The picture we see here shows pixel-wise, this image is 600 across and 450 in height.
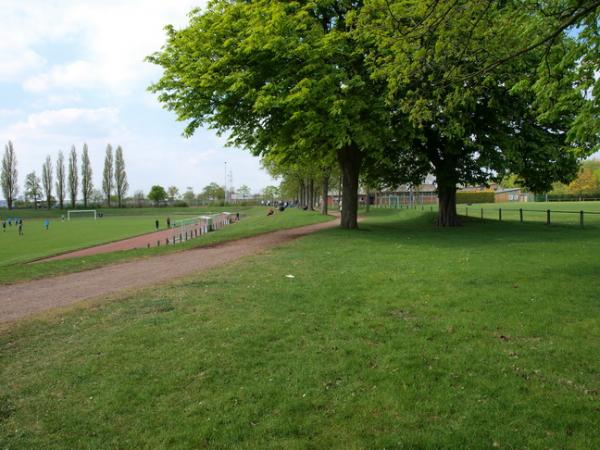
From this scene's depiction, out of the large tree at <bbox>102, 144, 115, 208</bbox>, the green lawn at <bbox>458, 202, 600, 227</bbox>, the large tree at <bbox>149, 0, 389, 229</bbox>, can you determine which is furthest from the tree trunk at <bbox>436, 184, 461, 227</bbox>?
the large tree at <bbox>102, 144, 115, 208</bbox>

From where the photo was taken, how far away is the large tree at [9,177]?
107 meters

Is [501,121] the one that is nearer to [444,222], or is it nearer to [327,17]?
[444,222]

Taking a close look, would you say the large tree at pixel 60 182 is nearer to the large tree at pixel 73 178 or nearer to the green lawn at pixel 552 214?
the large tree at pixel 73 178

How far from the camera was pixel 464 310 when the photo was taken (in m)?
7.58

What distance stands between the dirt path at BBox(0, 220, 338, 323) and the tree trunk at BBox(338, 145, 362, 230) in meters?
7.38

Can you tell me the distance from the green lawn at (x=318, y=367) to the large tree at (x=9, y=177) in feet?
389

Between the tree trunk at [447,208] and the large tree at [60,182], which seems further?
the large tree at [60,182]

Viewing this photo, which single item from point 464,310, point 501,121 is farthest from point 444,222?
point 464,310

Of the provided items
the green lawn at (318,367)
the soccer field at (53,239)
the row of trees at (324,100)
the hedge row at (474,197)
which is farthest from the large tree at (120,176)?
the green lawn at (318,367)

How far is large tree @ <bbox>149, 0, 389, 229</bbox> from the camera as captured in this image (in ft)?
58.5

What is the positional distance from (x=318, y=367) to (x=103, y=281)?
9.10 m

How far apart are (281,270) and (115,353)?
6.56 metres

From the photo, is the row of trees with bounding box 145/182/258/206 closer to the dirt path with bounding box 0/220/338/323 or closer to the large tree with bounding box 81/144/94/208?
the large tree with bounding box 81/144/94/208

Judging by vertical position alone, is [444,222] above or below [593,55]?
below
